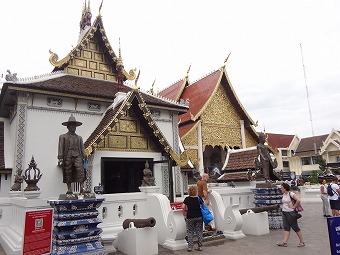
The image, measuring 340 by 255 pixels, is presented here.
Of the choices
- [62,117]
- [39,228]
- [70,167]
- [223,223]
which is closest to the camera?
[39,228]

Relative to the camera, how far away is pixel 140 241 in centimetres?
608

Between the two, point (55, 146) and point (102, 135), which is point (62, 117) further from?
point (102, 135)

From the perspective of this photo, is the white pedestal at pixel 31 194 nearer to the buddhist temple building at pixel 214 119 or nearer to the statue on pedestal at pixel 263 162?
the statue on pedestal at pixel 263 162

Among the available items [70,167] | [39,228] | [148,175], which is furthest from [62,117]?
[39,228]

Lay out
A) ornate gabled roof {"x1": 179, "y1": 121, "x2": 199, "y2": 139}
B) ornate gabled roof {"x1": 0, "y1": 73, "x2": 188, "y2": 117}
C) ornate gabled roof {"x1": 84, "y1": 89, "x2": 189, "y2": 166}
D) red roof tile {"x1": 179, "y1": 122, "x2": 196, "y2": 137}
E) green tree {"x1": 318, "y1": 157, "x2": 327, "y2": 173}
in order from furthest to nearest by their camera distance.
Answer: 1. green tree {"x1": 318, "y1": 157, "x2": 327, "y2": 173}
2. red roof tile {"x1": 179, "y1": 122, "x2": 196, "y2": 137}
3. ornate gabled roof {"x1": 179, "y1": 121, "x2": 199, "y2": 139}
4. ornate gabled roof {"x1": 0, "y1": 73, "x2": 188, "y2": 117}
5. ornate gabled roof {"x1": 84, "y1": 89, "x2": 189, "y2": 166}

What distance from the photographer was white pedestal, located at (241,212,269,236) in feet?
26.0

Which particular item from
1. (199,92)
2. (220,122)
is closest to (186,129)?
(220,122)

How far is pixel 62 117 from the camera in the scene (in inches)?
449

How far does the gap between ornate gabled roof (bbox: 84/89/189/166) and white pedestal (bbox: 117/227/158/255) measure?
387 cm

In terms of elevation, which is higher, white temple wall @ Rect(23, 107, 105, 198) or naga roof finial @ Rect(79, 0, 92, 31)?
naga roof finial @ Rect(79, 0, 92, 31)

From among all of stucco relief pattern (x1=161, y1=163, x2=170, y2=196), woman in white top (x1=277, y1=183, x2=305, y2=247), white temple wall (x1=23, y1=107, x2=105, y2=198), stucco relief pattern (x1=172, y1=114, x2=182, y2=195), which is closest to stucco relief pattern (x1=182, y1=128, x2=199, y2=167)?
stucco relief pattern (x1=172, y1=114, x2=182, y2=195)

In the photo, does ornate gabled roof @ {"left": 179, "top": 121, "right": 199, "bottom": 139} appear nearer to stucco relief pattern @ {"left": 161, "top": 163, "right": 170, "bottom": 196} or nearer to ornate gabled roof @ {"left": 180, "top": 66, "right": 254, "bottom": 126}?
ornate gabled roof @ {"left": 180, "top": 66, "right": 254, "bottom": 126}

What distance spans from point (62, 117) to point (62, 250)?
689 centimetres

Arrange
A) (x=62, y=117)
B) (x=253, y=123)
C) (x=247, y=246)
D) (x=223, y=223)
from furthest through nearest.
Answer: (x=253, y=123) → (x=62, y=117) → (x=223, y=223) → (x=247, y=246)
